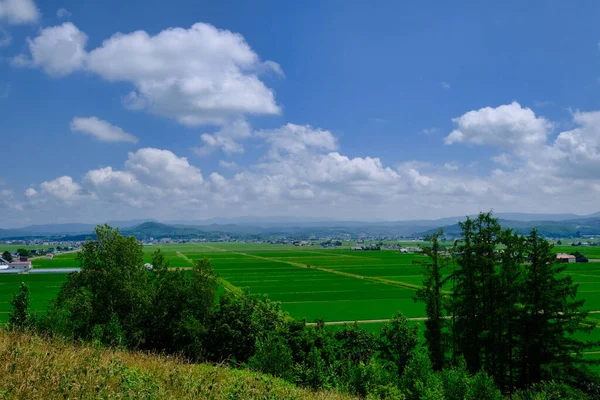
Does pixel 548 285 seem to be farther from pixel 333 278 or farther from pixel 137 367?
pixel 333 278

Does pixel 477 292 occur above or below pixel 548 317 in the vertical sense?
above

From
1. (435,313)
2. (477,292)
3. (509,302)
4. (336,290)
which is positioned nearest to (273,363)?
(435,313)

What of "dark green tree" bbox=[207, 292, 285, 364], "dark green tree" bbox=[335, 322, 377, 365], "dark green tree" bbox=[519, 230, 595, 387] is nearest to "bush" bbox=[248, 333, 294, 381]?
"dark green tree" bbox=[207, 292, 285, 364]

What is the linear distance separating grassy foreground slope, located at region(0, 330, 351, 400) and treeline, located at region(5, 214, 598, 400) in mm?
9852

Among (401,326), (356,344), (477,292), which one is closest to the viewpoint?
(477,292)

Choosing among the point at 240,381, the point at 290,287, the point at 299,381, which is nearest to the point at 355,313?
the point at 290,287

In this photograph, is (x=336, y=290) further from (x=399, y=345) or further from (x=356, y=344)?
(x=399, y=345)

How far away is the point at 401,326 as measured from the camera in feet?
105

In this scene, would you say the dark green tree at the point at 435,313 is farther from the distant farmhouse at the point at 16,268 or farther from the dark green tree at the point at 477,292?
the distant farmhouse at the point at 16,268

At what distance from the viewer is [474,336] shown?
27.6m

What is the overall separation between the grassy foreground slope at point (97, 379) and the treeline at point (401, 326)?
9852 millimetres

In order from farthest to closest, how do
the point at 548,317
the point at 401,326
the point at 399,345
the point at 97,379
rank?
the point at 401,326
the point at 399,345
the point at 548,317
the point at 97,379

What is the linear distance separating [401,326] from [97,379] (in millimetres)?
27629

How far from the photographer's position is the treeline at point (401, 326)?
21.8 metres
